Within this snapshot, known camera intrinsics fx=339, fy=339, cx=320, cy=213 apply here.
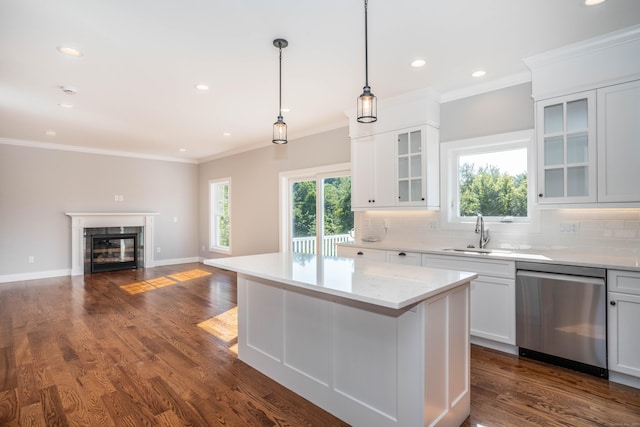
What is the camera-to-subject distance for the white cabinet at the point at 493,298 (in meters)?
2.99

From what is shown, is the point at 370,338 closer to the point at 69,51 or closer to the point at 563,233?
the point at 563,233

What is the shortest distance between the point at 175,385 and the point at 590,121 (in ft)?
12.9

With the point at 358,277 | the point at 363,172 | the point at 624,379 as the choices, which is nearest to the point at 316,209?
the point at 363,172

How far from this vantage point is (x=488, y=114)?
11.9 ft

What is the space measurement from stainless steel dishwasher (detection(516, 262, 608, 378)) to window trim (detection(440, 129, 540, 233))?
70cm

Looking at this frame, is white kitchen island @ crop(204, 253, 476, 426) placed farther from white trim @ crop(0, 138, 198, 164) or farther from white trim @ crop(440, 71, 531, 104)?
white trim @ crop(0, 138, 198, 164)

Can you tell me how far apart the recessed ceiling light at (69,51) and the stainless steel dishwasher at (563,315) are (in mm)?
4209

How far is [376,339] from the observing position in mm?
1937

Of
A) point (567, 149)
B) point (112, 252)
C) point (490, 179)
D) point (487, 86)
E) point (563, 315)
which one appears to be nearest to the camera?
point (563, 315)

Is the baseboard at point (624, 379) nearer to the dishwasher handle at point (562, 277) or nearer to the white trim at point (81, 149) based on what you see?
the dishwasher handle at point (562, 277)

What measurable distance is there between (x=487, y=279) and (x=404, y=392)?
5.72ft

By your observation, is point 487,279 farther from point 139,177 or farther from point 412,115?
point 139,177

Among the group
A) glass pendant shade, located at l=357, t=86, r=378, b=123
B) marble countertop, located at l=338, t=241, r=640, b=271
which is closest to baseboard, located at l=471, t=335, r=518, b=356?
marble countertop, located at l=338, t=241, r=640, b=271

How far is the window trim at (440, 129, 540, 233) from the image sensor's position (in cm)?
337
